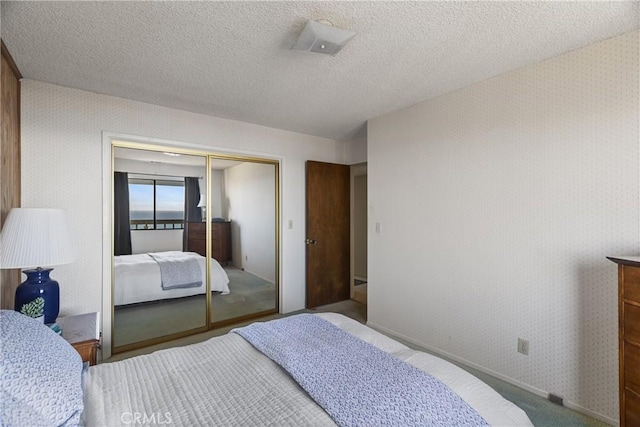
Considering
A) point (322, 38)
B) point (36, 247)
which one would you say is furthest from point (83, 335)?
point (322, 38)

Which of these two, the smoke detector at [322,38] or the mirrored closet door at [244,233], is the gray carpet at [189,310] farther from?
the smoke detector at [322,38]

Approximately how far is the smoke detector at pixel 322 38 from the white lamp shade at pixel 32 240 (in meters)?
1.80

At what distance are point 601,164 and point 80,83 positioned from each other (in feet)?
12.8

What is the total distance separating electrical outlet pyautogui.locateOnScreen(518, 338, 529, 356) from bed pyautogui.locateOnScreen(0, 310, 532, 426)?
123 centimetres

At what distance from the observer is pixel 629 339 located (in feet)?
4.99

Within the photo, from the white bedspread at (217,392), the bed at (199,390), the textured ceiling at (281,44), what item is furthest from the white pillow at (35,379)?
the textured ceiling at (281,44)

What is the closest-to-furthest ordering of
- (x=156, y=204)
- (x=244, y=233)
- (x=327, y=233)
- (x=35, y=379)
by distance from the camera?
1. (x=35, y=379)
2. (x=156, y=204)
3. (x=244, y=233)
4. (x=327, y=233)

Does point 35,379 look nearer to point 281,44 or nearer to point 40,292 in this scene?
point 40,292

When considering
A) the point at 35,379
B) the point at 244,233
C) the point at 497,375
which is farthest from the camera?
the point at 244,233

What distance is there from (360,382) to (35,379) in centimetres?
111

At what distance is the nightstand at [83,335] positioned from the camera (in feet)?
5.73

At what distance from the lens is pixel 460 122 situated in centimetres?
265


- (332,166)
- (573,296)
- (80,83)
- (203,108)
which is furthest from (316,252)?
(80,83)

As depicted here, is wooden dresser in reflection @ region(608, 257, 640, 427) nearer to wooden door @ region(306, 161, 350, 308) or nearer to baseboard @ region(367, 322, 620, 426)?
baseboard @ region(367, 322, 620, 426)
